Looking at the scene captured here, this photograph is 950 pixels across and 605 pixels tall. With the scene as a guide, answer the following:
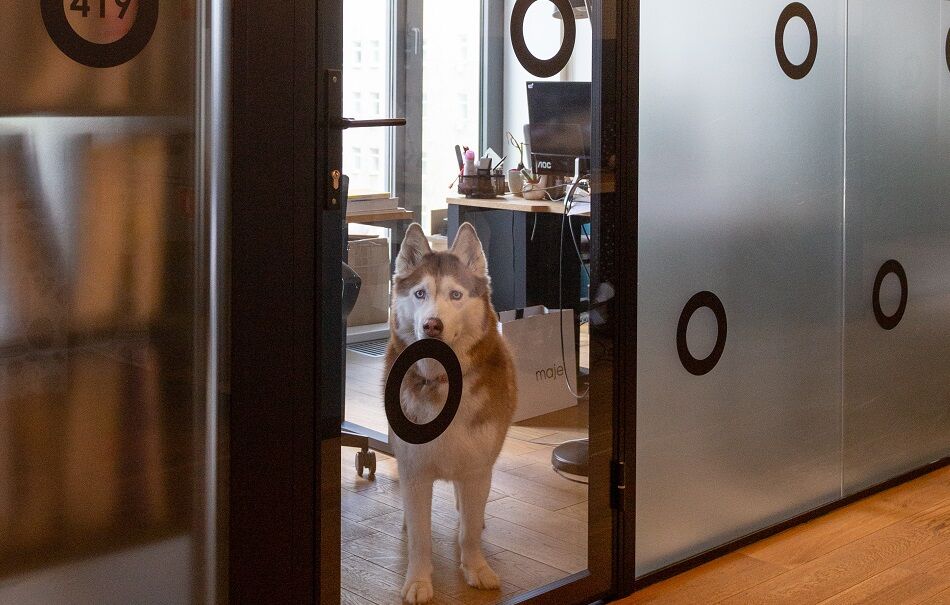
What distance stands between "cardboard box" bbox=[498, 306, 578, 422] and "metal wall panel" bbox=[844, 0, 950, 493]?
1.17 meters

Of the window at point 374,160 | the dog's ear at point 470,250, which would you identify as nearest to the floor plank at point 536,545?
the dog's ear at point 470,250

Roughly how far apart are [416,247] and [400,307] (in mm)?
121

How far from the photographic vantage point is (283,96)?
1.81 m

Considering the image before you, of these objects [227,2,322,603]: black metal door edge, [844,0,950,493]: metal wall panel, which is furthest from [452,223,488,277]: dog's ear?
[844,0,950,493]: metal wall panel

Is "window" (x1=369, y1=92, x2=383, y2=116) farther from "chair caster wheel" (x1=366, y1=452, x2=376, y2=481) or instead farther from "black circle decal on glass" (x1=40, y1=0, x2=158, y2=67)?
"chair caster wheel" (x1=366, y1=452, x2=376, y2=481)

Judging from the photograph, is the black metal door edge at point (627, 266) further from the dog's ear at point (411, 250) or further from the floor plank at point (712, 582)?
the dog's ear at point (411, 250)

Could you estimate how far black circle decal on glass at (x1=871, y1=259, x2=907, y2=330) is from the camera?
3283mm

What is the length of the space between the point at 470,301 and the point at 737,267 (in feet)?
3.12

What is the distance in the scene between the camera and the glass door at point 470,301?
1.97m

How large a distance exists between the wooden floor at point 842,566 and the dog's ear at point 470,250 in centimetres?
95

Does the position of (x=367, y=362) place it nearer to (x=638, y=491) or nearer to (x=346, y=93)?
(x=346, y=93)

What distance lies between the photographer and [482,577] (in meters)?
2.29

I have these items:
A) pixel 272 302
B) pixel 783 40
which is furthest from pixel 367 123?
pixel 783 40

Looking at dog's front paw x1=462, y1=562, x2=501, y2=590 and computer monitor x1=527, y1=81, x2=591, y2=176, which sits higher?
computer monitor x1=527, y1=81, x2=591, y2=176
